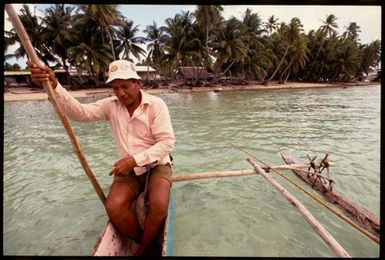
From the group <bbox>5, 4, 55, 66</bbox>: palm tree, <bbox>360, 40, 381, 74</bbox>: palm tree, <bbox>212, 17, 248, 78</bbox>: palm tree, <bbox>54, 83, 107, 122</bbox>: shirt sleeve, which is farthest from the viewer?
<bbox>360, 40, 381, 74</bbox>: palm tree

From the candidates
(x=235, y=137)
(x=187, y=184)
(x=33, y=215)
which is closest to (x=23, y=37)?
(x=33, y=215)

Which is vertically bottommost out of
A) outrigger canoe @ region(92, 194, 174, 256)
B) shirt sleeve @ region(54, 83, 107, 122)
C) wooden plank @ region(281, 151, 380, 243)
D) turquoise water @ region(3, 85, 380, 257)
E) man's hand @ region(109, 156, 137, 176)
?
turquoise water @ region(3, 85, 380, 257)

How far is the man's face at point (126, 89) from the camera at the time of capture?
8.09 feet

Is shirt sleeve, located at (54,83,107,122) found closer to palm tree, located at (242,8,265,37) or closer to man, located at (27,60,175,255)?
man, located at (27,60,175,255)

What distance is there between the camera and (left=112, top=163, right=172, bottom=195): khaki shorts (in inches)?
106

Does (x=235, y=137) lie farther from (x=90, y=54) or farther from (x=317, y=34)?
(x=317, y=34)

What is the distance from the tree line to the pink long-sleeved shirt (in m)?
24.0

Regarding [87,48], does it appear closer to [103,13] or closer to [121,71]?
[103,13]

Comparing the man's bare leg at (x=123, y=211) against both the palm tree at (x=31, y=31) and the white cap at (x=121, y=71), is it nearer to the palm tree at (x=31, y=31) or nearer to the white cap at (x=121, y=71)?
the white cap at (x=121, y=71)

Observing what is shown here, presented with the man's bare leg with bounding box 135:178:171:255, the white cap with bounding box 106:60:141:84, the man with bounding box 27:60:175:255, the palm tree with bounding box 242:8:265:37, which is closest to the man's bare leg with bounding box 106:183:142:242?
the man with bounding box 27:60:175:255

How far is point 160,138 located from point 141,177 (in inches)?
19.9

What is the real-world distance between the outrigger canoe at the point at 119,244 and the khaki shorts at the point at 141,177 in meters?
0.39

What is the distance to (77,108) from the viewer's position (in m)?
2.63

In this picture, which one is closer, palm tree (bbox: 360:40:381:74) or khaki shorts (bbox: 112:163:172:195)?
khaki shorts (bbox: 112:163:172:195)
